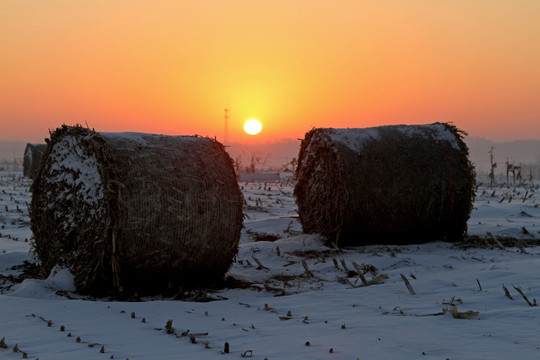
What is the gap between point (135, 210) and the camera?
19.7 ft

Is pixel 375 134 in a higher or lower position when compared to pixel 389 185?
higher

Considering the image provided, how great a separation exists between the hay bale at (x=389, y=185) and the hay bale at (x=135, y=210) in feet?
8.69

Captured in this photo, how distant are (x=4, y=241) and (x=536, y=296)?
7.47 meters

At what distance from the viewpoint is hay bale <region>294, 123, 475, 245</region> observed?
352 inches

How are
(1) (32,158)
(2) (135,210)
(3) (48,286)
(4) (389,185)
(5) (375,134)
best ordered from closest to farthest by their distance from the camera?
(2) (135,210)
(3) (48,286)
(4) (389,185)
(5) (375,134)
(1) (32,158)

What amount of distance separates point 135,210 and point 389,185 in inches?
173

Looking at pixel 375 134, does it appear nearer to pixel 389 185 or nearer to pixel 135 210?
pixel 389 185

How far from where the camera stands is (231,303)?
566 centimetres

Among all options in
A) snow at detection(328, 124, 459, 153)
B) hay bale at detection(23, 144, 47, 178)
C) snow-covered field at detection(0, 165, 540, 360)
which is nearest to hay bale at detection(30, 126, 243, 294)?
snow-covered field at detection(0, 165, 540, 360)

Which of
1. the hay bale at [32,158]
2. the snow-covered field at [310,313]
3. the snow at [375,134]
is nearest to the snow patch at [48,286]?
the snow-covered field at [310,313]

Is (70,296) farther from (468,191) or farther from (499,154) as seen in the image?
(499,154)

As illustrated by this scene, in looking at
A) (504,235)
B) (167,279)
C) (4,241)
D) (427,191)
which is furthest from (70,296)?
(504,235)

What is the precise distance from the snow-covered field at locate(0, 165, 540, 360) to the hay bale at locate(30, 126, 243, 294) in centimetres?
32

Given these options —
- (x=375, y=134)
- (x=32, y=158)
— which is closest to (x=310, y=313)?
(x=375, y=134)
